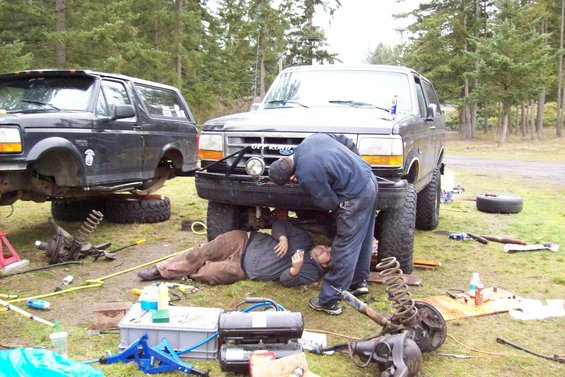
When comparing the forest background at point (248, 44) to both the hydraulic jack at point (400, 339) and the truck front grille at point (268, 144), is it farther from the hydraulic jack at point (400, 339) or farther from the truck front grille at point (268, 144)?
the hydraulic jack at point (400, 339)

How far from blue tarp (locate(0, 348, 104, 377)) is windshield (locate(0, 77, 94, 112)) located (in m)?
3.82

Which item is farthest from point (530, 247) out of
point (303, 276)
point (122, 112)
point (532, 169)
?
point (532, 169)

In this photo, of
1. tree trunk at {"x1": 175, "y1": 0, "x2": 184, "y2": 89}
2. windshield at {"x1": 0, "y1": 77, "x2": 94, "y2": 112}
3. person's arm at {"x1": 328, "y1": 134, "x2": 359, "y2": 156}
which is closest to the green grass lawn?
person's arm at {"x1": 328, "y1": 134, "x2": 359, "y2": 156}

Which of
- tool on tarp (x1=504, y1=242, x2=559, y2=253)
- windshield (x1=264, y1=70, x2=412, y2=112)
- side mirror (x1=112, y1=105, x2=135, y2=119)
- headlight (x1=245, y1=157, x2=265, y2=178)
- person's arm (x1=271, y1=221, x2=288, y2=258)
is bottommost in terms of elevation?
tool on tarp (x1=504, y1=242, x2=559, y2=253)

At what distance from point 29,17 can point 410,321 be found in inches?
718

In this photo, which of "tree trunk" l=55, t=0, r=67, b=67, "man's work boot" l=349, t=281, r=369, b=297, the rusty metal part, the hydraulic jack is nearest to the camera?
the hydraulic jack

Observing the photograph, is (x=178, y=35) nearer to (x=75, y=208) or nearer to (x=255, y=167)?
(x=75, y=208)

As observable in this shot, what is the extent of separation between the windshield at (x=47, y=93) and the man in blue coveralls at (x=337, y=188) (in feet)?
10.5

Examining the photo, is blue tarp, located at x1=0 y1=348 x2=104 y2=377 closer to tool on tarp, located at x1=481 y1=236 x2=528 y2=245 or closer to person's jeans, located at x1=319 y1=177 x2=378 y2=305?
person's jeans, located at x1=319 y1=177 x2=378 y2=305

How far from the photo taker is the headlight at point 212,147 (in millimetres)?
4547

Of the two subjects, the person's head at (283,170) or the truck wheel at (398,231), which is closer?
the person's head at (283,170)

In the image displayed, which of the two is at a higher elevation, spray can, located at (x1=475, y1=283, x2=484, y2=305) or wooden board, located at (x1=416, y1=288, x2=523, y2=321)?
spray can, located at (x1=475, y1=283, x2=484, y2=305)

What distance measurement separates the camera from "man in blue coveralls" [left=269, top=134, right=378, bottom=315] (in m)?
3.73

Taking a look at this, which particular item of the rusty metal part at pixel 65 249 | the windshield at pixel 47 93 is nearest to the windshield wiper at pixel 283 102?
the windshield at pixel 47 93
